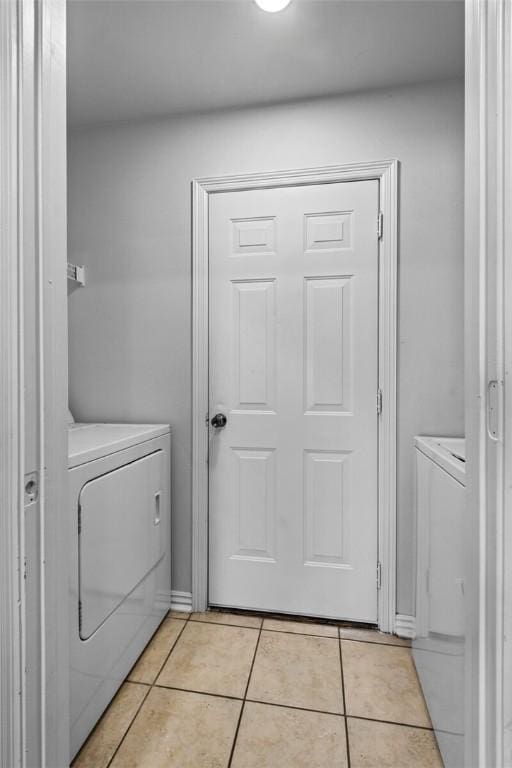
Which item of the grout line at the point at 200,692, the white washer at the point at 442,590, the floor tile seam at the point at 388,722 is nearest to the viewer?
the white washer at the point at 442,590

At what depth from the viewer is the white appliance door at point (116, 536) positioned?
116 cm

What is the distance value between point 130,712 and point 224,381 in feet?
4.22

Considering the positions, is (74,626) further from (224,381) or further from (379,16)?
(379,16)

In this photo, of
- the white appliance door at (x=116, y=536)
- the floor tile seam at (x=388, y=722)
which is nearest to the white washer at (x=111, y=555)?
the white appliance door at (x=116, y=536)

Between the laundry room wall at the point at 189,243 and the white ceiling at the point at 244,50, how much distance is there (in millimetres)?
90

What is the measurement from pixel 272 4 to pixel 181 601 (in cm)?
244

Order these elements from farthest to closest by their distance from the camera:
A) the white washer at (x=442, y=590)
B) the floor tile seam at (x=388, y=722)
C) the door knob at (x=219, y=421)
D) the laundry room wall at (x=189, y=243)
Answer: the door knob at (x=219, y=421)
the laundry room wall at (x=189, y=243)
the floor tile seam at (x=388, y=722)
the white washer at (x=442, y=590)

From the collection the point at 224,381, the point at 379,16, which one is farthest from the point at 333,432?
the point at 379,16

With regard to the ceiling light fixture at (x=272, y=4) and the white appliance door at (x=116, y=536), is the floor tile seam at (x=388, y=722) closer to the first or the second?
the white appliance door at (x=116, y=536)

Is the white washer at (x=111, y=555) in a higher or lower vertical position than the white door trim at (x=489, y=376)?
lower

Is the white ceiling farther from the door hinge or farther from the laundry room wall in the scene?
the door hinge

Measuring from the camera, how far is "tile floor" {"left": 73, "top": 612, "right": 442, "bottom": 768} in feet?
3.73

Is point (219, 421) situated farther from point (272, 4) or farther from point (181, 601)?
point (272, 4)

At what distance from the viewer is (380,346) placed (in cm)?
171
